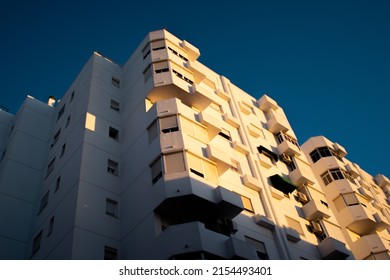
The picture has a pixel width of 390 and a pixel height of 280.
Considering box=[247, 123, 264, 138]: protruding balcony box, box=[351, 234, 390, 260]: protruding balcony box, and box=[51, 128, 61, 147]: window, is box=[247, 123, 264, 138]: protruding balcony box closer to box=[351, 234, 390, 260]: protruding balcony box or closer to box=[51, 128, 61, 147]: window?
box=[351, 234, 390, 260]: protruding balcony box

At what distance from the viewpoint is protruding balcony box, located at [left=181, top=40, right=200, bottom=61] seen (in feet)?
123

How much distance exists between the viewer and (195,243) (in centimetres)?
2075

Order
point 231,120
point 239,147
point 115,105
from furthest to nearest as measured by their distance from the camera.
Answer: point 231,120, point 239,147, point 115,105

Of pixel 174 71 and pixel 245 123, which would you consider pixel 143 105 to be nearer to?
pixel 174 71

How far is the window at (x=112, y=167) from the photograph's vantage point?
27669mm

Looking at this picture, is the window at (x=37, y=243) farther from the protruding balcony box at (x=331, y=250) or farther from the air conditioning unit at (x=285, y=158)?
the air conditioning unit at (x=285, y=158)

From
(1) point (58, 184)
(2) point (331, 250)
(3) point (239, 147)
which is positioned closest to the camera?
(1) point (58, 184)

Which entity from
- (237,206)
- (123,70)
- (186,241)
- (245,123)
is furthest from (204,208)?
(123,70)

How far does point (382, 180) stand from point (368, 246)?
2208 cm

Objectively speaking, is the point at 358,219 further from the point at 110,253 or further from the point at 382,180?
→ the point at 110,253

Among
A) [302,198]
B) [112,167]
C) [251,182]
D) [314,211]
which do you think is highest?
[302,198]

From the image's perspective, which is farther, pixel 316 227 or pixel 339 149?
pixel 339 149

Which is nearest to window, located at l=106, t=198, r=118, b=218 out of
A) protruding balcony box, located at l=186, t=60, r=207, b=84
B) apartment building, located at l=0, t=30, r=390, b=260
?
apartment building, located at l=0, t=30, r=390, b=260

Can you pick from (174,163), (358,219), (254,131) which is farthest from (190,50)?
(358,219)
